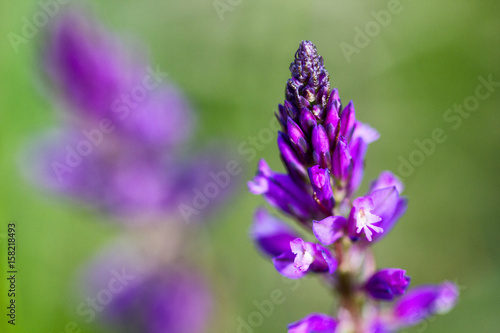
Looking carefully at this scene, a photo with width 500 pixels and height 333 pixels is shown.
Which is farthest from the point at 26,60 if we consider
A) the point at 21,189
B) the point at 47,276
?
the point at 47,276

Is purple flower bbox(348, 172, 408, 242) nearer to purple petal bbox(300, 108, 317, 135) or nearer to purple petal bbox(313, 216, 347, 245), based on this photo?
purple petal bbox(313, 216, 347, 245)

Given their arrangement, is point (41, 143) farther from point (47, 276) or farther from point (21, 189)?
point (47, 276)

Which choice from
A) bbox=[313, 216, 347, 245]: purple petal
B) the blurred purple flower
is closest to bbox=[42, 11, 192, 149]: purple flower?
the blurred purple flower

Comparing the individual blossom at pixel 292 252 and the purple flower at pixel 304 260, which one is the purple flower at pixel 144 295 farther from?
the purple flower at pixel 304 260

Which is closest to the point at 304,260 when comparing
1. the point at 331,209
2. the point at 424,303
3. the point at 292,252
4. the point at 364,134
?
the point at 292,252

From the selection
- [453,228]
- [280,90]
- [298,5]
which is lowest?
[453,228]
